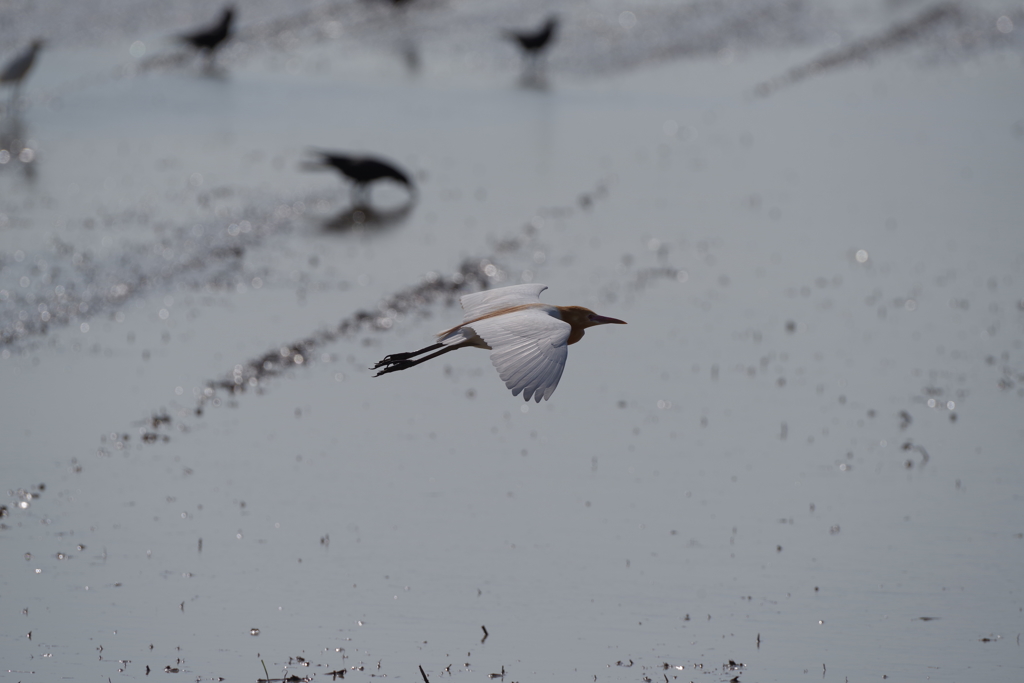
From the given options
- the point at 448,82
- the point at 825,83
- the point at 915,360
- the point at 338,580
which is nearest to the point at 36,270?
the point at 338,580

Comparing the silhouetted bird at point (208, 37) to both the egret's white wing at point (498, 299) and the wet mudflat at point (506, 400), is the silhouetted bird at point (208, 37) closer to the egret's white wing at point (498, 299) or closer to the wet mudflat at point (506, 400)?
the wet mudflat at point (506, 400)

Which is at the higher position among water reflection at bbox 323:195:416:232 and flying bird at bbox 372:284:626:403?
flying bird at bbox 372:284:626:403

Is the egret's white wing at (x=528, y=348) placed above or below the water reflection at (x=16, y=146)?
above

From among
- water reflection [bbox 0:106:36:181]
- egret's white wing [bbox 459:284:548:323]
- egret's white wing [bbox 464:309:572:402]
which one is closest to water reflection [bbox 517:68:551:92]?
water reflection [bbox 0:106:36:181]

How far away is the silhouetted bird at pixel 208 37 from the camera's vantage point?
68.7 feet

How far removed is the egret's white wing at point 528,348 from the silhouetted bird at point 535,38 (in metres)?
17.0

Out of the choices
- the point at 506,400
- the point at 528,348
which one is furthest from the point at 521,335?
the point at 506,400

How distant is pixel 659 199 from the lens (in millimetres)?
14656

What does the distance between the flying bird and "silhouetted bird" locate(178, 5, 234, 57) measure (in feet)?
51.4

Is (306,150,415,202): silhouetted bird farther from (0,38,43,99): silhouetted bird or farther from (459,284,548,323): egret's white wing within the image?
(459,284,548,323): egret's white wing

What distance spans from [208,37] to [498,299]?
15895 millimetres

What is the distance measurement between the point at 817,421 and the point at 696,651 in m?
3.25

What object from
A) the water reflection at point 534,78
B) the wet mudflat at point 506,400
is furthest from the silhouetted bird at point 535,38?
the wet mudflat at point 506,400

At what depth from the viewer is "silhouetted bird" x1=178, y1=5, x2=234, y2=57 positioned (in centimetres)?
2094
